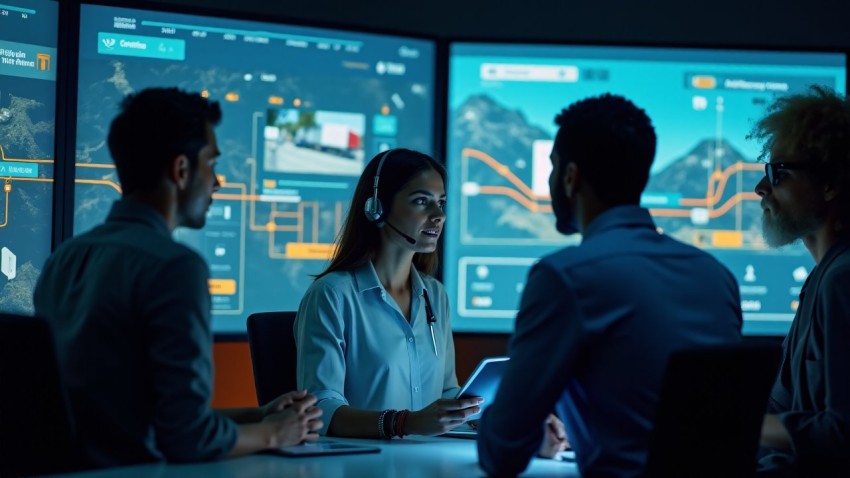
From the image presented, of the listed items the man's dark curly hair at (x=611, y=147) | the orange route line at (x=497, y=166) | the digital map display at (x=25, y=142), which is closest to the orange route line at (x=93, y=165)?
the digital map display at (x=25, y=142)

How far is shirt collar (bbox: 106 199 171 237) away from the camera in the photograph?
1.80 m

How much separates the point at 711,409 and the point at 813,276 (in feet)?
2.89

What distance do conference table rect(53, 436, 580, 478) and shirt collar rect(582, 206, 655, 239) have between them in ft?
1.71

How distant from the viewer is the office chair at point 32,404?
1.53 m

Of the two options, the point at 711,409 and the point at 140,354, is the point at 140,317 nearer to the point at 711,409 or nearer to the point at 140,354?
the point at 140,354

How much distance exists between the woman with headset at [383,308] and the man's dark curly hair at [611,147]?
105 centimetres

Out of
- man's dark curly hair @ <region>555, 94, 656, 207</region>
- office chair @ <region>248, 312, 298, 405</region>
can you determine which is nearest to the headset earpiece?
office chair @ <region>248, 312, 298, 405</region>

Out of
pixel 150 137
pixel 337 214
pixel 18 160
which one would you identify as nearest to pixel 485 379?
pixel 150 137

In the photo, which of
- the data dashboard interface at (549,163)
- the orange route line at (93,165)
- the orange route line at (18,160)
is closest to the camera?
the orange route line at (18,160)

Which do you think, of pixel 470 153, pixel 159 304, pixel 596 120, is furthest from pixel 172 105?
pixel 470 153

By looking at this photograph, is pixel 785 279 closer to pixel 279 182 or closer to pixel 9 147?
pixel 279 182

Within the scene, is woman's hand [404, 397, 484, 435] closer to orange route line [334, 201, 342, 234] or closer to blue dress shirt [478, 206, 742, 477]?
blue dress shirt [478, 206, 742, 477]

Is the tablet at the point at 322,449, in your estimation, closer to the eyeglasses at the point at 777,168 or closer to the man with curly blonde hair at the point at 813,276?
the man with curly blonde hair at the point at 813,276

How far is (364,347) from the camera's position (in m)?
2.71
